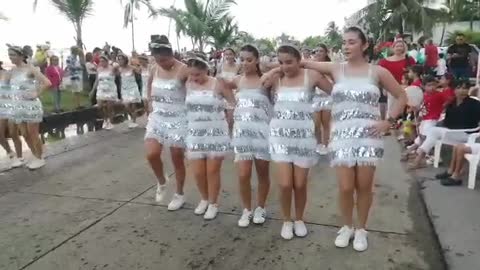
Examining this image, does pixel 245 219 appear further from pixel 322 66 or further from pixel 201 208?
pixel 322 66

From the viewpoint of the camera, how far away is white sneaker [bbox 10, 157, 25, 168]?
700cm

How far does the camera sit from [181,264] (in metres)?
3.76

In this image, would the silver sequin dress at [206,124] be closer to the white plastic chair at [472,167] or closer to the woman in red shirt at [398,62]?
the white plastic chair at [472,167]

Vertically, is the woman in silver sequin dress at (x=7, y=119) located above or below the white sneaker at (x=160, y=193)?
above

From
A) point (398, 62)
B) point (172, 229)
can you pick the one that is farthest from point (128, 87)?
point (172, 229)

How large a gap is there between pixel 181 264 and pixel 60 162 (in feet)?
14.0

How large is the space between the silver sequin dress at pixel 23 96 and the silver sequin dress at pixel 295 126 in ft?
13.7

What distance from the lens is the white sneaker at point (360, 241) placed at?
12.8 feet

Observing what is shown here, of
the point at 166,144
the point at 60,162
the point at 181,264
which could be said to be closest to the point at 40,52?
the point at 60,162

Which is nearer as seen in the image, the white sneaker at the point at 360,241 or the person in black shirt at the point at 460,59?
the white sneaker at the point at 360,241

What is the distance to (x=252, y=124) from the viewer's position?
14.0ft

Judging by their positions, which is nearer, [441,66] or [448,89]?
[448,89]

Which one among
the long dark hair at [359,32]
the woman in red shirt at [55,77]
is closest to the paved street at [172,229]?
the long dark hair at [359,32]

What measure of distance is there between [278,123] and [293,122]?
13 cm
